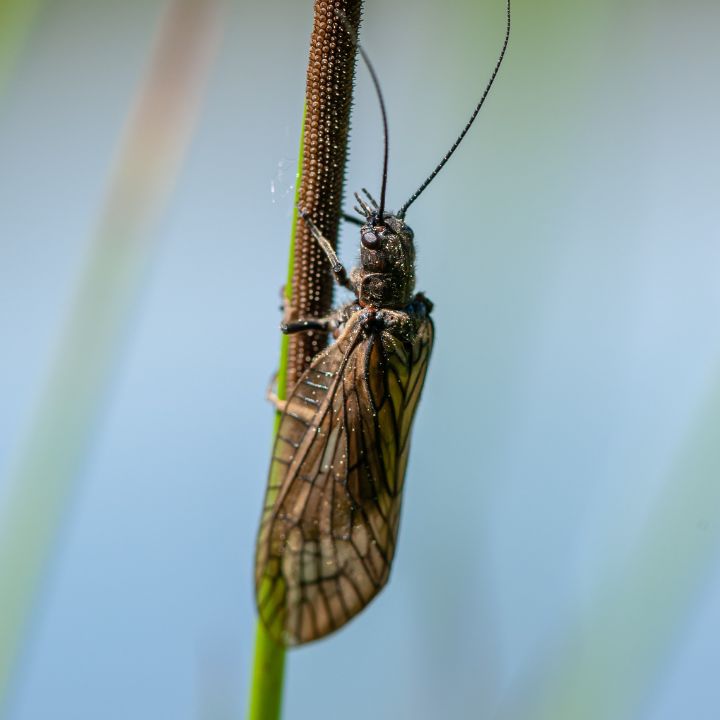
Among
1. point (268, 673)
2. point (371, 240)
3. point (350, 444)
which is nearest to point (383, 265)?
point (371, 240)

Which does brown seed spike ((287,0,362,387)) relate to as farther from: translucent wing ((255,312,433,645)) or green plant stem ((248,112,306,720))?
translucent wing ((255,312,433,645))

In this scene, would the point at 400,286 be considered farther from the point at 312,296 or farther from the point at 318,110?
the point at 318,110

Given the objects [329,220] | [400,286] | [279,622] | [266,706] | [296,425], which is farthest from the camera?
[400,286]

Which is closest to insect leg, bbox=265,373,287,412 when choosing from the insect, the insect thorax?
the insect

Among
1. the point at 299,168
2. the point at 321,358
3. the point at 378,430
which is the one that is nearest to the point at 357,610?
the point at 378,430

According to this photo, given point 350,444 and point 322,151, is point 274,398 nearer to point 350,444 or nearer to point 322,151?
point 350,444
